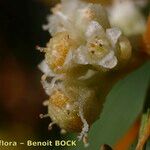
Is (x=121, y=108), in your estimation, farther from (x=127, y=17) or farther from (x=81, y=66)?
(x=127, y=17)

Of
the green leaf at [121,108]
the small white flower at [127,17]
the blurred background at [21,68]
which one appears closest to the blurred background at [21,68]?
the blurred background at [21,68]

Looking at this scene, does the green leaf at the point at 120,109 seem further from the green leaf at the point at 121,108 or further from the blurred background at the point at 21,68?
the blurred background at the point at 21,68

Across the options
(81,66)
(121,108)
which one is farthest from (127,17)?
(81,66)

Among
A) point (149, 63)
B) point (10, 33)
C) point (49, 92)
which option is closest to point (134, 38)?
point (149, 63)

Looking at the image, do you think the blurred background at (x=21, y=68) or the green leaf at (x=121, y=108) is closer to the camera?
the green leaf at (x=121, y=108)

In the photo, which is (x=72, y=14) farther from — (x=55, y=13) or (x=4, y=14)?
(x=4, y=14)

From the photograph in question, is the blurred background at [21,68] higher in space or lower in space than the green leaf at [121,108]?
higher

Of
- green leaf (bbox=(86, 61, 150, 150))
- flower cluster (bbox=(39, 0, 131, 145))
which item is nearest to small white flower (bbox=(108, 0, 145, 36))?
green leaf (bbox=(86, 61, 150, 150))
